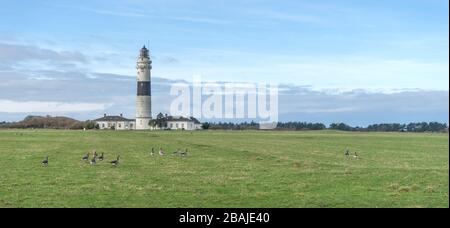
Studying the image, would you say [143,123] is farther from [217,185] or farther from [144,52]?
[217,185]

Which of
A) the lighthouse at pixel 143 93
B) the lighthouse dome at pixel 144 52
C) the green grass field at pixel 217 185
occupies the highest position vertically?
the lighthouse dome at pixel 144 52

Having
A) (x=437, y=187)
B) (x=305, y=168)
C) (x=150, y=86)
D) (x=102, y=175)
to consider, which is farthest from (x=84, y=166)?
(x=150, y=86)

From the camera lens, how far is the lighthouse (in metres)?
187

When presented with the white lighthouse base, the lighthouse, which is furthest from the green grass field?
the white lighthouse base

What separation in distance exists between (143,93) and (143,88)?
1.61 m

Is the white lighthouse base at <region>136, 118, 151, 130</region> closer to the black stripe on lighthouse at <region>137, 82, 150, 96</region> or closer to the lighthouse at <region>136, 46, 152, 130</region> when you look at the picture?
the lighthouse at <region>136, 46, 152, 130</region>

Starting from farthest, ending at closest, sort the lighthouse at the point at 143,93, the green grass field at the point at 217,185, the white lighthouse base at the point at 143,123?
the white lighthouse base at the point at 143,123 → the lighthouse at the point at 143,93 → the green grass field at the point at 217,185

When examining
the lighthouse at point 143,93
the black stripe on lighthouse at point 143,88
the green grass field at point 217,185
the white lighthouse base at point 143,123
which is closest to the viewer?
the green grass field at point 217,185

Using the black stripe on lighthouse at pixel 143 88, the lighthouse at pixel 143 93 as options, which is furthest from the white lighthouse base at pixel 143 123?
the black stripe on lighthouse at pixel 143 88

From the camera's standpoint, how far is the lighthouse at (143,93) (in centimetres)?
18688

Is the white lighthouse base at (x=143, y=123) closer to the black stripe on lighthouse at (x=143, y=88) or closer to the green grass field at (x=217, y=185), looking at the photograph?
the black stripe on lighthouse at (x=143, y=88)

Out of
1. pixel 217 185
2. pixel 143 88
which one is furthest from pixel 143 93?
pixel 217 185
